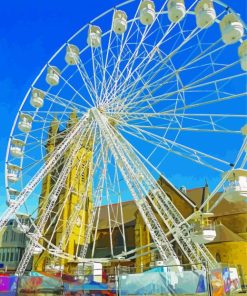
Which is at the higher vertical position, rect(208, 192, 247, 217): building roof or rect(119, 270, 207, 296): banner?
rect(208, 192, 247, 217): building roof

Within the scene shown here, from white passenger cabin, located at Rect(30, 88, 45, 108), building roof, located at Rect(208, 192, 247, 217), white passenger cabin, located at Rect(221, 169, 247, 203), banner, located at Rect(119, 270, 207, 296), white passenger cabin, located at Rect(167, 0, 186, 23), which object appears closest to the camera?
banner, located at Rect(119, 270, 207, 296)

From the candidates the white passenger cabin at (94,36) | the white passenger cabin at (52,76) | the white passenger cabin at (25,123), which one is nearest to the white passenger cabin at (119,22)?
the white passenger cabin at (94,36)

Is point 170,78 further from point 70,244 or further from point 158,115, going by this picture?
point 70,244

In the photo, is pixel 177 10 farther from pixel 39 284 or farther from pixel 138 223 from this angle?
pixel 138 223

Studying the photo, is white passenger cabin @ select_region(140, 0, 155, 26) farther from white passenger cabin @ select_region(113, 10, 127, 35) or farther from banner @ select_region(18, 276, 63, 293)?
banner @ select_region(18, 276, 63, 293)

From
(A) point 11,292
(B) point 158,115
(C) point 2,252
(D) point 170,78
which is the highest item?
(D) point 170,78

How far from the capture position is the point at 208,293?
45.2 ft

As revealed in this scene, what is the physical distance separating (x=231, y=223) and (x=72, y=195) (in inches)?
997

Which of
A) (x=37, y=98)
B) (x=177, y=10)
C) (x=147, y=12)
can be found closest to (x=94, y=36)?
(x=147, y=12)

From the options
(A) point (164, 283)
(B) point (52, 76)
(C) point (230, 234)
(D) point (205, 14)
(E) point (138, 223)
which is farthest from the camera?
(E) point (138, 223)

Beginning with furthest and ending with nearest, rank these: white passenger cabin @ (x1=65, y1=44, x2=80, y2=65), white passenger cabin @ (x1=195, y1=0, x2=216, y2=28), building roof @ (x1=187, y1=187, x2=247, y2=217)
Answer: building roof @ (x1=187, y1=187, x2=247, y2=217)
white passenger cabin @ (x1=65, y1=44, x2=80, y2=65)
white passenger cabin @ (x1=195, y1=0, x2=216, y2=28)

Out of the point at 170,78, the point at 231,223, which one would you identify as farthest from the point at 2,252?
the point at 170,78

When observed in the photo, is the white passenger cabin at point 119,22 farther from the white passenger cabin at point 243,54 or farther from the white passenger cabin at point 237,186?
the white passenger cabin at point 237,186

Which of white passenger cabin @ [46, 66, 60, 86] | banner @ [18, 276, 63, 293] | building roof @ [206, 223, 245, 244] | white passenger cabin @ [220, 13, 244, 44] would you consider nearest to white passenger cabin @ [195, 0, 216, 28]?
white passenger cabin @ [220, 13, 244, 44]
